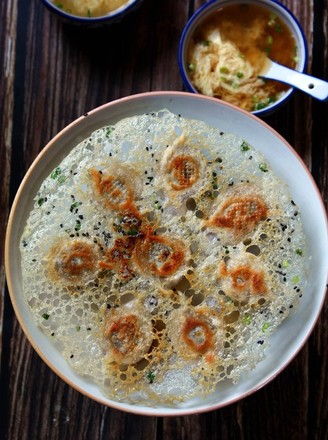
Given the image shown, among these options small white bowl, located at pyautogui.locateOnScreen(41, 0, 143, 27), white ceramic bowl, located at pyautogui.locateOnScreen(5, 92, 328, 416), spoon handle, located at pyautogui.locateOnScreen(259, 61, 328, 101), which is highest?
small white bowl, located at pyautogui.locateOnScreen(41, 0, 143, 27)

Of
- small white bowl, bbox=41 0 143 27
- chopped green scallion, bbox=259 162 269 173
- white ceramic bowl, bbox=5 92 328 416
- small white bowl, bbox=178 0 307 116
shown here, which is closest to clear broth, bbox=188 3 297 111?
small white bowl, bbox=178 0 307 116

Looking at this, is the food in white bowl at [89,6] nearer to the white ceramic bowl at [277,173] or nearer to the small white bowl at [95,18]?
the small white bowl at [95,18]

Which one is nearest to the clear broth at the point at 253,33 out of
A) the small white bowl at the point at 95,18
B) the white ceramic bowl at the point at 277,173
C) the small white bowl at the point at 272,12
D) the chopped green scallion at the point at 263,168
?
the small white bowl at the point at 272,12

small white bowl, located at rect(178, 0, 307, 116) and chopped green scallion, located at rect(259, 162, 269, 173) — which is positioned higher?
small white bowl, located at rect(178, 0, 307, 116)

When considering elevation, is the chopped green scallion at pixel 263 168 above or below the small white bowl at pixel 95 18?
below

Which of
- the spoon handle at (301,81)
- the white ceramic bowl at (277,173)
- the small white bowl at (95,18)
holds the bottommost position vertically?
the white ceramic bowl at (277,173)

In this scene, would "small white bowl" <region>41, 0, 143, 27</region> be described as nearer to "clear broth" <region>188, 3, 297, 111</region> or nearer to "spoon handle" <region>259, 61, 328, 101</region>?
"clear broth" <region>188, 3, 297, 111</region>

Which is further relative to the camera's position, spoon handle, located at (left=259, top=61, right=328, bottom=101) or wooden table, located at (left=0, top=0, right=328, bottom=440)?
wooden table, located at (left=0, top=0, right=328, bottom=440)

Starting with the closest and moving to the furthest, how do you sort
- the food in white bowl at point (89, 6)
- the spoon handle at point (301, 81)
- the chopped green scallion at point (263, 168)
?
the chopped green scallion at point (263, 168)
the spoon handle at point (301, 81)
the food in white bowl at point (89, 6)

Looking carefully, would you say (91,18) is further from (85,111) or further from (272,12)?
(272,12)
